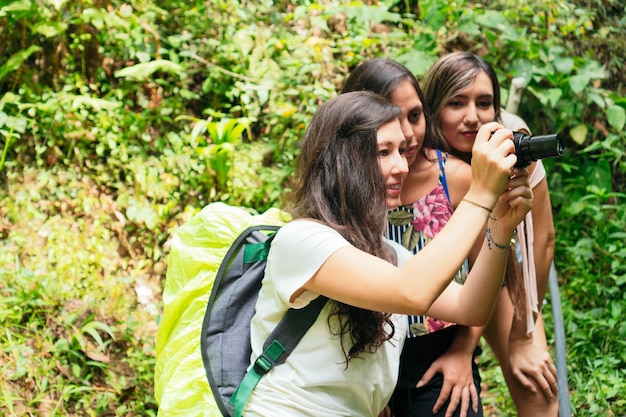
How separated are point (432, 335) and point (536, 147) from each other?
86 cm

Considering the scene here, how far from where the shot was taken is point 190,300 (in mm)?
2225

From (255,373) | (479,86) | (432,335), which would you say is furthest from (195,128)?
(255,373)

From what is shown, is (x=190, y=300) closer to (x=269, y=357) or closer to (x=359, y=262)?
(x=269, y=357)

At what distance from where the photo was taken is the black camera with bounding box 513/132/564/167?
70.8 inches

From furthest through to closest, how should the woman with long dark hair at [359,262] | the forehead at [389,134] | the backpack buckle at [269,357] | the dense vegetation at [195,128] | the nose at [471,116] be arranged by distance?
the dense vegetation at [195,128] < the nose at [471,116] < the forehead at [389,134] < the backpack buckle at [269,357] < the woman with long dark hair at [359,262]

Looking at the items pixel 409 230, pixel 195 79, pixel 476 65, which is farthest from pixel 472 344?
pixel 195 79

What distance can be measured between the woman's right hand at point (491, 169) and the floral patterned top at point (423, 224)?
1.97ft

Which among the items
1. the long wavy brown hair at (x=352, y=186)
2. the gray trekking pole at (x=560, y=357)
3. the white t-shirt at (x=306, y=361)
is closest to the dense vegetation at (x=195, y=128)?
the gray trekking pole at (x=560, y=357)

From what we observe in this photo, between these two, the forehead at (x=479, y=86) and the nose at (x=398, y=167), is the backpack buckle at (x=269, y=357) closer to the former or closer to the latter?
the nose at (x=398, y=167)

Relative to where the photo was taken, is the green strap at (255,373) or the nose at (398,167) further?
the nose at (398,167)

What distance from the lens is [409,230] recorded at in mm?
2383

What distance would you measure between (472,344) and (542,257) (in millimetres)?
688

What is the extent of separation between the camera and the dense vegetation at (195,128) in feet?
13.3

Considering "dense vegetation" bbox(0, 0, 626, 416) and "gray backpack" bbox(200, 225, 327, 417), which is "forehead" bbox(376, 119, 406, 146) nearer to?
"gray backpack" bbox(200, 225, 327, 417)
